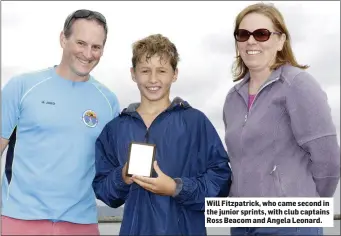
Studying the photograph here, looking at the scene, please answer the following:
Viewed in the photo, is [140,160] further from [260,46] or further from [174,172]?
[260,46]

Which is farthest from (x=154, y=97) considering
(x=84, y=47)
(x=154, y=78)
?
(x=84, y=47)

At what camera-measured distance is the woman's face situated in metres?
3.68

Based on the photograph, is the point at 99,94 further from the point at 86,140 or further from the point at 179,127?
the point at 179,127

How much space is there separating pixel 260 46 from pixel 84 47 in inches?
62.8

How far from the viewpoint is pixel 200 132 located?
3.78m

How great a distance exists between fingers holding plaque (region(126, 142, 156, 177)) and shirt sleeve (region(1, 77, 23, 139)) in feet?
4.12

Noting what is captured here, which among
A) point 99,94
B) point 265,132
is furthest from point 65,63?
point 265,132

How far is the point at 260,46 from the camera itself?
12.1ft

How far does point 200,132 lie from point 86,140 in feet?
3.25

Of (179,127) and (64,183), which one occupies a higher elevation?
(179,127)

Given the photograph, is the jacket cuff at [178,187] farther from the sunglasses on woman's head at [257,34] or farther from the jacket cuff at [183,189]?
the sunglasses on woman's head at [257,34]
